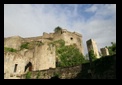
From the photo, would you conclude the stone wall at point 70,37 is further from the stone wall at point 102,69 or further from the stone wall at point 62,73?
the stone wall at point 102,69

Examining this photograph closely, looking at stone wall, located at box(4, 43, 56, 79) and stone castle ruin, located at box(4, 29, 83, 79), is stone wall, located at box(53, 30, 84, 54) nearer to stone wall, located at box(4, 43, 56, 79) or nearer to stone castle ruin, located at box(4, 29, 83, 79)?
stone castle ruin, located at box(4, 29, 83, 79)

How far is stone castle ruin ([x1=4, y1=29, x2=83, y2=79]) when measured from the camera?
884 inches

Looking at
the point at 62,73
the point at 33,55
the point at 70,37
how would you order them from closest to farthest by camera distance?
the point at 62,73, the point at 33,55, the point at 70,37

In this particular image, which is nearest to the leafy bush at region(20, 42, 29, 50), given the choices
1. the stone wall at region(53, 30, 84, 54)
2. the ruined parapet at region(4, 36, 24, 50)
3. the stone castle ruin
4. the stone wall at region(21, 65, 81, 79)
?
the stone castle ruin

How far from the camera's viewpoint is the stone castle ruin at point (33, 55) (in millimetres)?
22453

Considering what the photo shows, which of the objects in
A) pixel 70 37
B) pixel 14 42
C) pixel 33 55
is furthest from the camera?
pixel 70 37

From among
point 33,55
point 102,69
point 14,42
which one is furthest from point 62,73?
point 14,42

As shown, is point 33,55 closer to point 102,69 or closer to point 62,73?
point 62,73

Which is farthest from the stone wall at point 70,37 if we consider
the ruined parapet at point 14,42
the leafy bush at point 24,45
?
the ruined parapet at point 14,42

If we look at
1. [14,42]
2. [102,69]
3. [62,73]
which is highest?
[14,42]

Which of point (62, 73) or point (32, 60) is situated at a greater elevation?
point (32, 60)

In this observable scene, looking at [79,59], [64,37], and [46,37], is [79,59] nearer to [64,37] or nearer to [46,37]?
[64,37]

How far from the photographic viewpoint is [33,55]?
28.3m

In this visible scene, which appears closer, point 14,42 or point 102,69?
point 102,69
